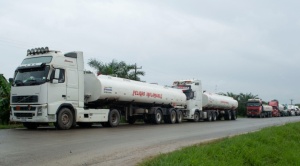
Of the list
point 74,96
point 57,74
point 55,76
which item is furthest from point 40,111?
point 74,96

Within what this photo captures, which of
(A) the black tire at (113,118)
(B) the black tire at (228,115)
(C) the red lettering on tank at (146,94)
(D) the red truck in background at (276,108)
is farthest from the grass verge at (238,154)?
(D) the red truck in background at (276,108)

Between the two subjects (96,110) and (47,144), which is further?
(96,110)

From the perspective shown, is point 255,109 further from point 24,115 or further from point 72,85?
point 24,115

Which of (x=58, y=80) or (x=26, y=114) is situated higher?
(x=58, y=80)

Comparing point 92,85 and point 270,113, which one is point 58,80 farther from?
point 270,113

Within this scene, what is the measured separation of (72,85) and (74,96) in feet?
1.69

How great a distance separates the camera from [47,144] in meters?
11.0

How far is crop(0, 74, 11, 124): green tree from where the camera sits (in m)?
20.6

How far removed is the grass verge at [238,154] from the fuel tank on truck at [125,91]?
27.4ft

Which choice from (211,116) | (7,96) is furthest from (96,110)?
(211,116)

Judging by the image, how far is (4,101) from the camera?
67.6 ft

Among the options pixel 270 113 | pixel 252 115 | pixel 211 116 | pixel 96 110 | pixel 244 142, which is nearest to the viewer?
pixel 244 142

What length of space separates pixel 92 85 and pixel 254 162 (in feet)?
34.9

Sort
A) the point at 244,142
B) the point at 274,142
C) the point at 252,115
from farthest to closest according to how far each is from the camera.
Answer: the point at 252,115
the point at 274,142
the point at 244,142
